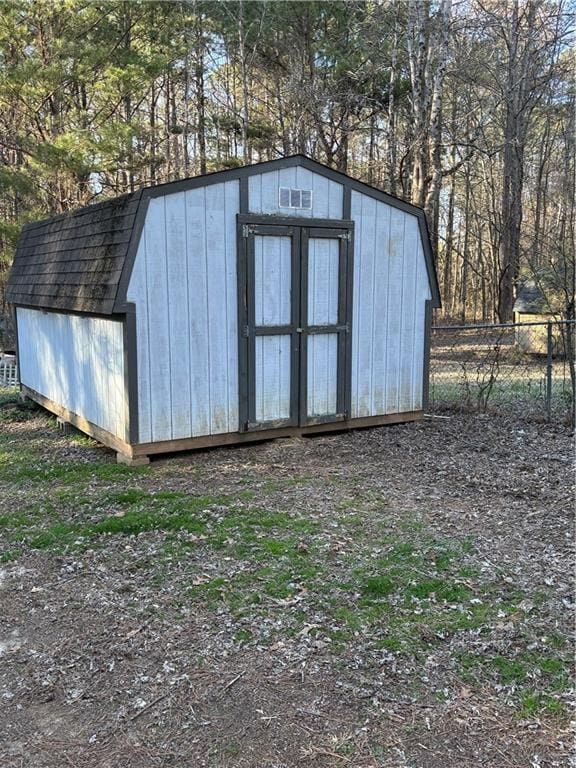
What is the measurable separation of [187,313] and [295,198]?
1496 mm

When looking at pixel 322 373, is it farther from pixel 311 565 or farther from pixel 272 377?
pixel 311 565

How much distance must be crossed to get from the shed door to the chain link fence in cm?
149

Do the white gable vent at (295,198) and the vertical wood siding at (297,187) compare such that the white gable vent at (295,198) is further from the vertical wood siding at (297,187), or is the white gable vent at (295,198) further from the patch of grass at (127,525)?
the patch of grass at (127,525)

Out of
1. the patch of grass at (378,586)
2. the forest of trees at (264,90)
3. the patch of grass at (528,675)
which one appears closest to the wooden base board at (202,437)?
the patch of grass at (378,586)

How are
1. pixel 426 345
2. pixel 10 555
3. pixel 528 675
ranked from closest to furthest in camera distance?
pixel 528 675, pixel 10 555, pixel 426 345

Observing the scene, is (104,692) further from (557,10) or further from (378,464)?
(557,10)

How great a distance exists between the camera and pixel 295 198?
19.2 feet

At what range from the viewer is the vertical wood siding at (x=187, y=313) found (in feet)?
17.2

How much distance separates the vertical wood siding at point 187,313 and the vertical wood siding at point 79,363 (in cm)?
27

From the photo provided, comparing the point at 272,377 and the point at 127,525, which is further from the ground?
the point at 272,377

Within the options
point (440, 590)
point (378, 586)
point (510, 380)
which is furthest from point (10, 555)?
point (510, 380)

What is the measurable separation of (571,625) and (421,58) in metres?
11.4

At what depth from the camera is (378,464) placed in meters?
5.42

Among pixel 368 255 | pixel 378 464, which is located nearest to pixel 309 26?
pixel 368 255
